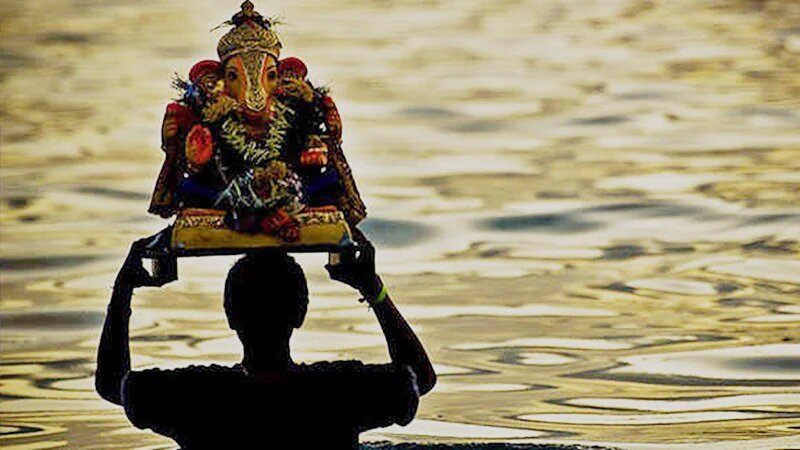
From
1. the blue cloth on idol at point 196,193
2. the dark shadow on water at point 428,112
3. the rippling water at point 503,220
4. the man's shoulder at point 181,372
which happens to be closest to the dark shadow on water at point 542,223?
the rippling water at point 503,220

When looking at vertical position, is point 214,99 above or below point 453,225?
above

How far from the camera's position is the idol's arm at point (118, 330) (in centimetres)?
712

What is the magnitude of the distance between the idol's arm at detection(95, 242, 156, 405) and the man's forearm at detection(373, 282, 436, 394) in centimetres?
61

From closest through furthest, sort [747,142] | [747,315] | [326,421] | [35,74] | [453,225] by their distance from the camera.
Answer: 1. [326,421]
2. [747,315]
3. [453,225]
4. [747,142]
5. [35,74]

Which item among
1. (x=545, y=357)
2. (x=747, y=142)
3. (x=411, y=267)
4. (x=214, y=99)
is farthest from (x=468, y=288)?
(x=214, y=99)

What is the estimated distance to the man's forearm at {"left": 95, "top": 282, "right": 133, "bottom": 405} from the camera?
718 cm

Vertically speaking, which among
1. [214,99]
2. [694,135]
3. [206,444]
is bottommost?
[694,135]

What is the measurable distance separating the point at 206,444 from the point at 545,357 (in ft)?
18.5

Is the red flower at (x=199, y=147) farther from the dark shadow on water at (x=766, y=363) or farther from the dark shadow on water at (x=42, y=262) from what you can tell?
the dark shadow on water at (x=42, y=262)

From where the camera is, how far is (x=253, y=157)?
7367 mm

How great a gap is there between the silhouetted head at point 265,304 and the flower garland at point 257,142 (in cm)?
36

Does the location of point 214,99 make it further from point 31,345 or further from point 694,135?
point 694,135

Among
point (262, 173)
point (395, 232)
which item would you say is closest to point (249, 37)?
point (262, 173)

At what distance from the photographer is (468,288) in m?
14.4
